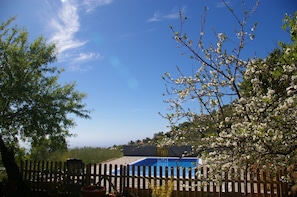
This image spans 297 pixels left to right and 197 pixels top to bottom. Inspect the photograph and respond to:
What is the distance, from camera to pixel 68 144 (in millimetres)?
9070

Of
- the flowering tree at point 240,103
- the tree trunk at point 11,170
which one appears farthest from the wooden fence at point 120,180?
the flowering tree at point 240,103

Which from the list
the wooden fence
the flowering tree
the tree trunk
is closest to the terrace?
the wooden fence

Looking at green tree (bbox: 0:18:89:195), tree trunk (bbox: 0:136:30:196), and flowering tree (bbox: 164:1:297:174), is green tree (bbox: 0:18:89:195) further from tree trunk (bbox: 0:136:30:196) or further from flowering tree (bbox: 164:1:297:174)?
flowering tree (bbox: 164:1:297:174)

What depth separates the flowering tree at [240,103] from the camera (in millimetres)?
3068

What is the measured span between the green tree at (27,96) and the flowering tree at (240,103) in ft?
15.5

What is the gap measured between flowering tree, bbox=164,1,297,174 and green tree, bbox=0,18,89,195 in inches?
186

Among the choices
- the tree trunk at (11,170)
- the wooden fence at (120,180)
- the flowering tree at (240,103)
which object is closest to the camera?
the flowering tree at (240,103)

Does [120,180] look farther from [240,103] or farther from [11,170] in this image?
[240,103]

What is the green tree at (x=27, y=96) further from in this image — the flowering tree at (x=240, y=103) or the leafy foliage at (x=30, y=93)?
the flowering tree at (x=240, y=103)

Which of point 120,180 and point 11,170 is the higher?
point 11,170

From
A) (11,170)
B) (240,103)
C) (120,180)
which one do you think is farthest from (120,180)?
(240,103)

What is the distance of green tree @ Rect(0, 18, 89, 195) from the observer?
7.46 m

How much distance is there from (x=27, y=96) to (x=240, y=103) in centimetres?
619

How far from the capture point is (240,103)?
3.74 metres
